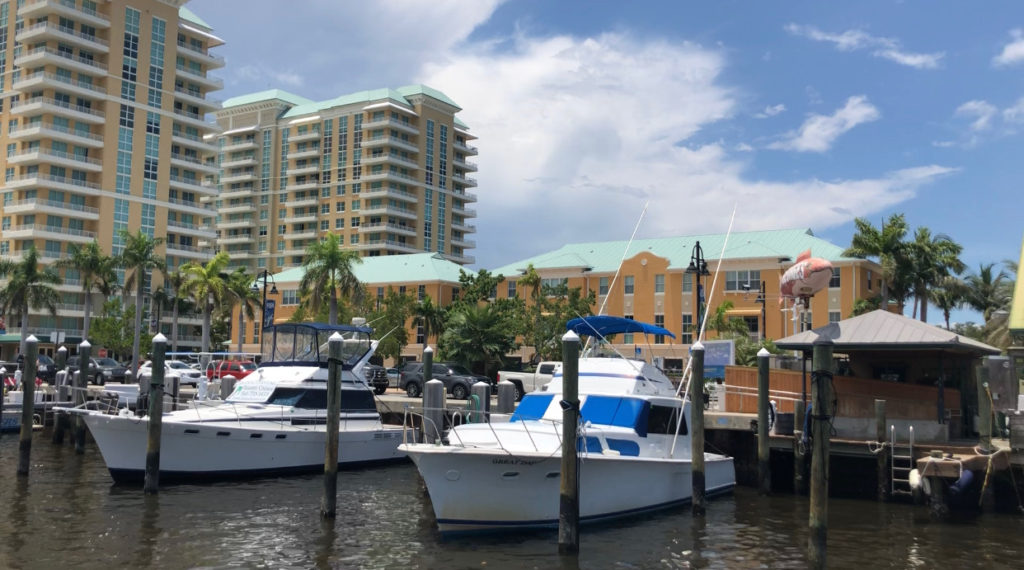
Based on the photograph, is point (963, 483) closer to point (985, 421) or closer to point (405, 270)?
point (985, 421)

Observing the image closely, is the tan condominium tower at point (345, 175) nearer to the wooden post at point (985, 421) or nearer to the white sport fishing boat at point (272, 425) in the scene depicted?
the white sport fishing boat at point (272, 425)

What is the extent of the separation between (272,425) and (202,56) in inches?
3205

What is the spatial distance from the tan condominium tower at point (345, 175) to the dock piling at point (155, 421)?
9066cm

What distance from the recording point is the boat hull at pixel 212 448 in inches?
863

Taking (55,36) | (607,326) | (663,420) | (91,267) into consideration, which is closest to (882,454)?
(663,420)

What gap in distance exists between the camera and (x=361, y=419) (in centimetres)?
2702

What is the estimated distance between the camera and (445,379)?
37188 millimetres

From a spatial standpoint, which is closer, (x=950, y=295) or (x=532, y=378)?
(x=532, y=378)

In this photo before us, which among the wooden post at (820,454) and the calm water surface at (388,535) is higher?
the wooden post at (820,454)

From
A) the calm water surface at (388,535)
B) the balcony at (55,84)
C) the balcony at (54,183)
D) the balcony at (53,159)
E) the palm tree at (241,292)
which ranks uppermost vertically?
the balcony at (55,84)

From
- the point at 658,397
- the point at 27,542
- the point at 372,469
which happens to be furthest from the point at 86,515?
the point at 658,397

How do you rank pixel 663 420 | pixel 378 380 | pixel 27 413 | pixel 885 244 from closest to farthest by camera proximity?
pixel 663 420, pixel 27 413, pixel 378 380, pixel 885 244

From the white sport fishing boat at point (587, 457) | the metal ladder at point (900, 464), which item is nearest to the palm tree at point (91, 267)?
the white sport fishing boat at point (587, 457)

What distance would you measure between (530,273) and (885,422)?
44770 millimetres
